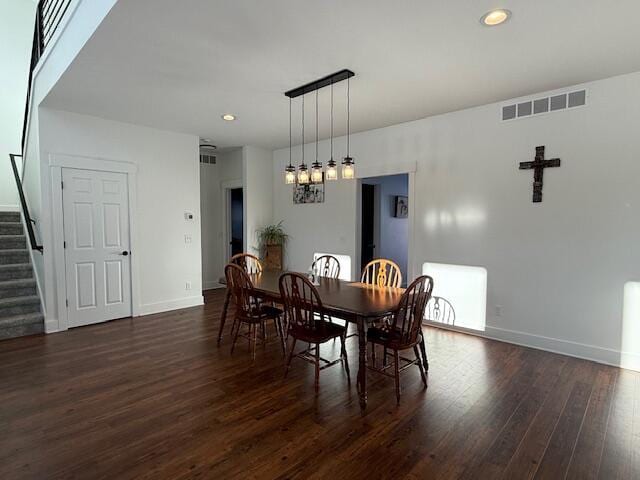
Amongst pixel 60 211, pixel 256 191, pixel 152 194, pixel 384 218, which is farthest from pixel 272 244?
pixel 60 211

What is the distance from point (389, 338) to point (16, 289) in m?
4.87

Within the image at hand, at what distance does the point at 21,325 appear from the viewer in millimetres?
4164

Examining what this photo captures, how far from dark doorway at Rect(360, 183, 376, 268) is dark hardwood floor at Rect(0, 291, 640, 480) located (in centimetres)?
321

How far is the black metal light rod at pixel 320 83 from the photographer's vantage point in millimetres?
3203

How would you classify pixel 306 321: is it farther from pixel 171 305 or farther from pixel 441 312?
pixel 171 305

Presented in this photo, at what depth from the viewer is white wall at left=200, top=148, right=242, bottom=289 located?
7.09 metres

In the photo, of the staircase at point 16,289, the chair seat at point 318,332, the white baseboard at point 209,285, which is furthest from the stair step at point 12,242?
the chair seat at point 318,332

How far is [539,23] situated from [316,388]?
3205 mm

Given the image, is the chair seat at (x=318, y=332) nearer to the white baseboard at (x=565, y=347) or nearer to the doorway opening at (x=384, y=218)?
→ the white baseboard at (x=565, y=347)

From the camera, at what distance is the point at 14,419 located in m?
2.45

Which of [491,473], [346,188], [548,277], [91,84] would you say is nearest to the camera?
[491,473]

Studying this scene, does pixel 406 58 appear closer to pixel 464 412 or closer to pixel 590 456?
pixel 464 412

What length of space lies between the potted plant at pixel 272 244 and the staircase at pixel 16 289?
3.39 m

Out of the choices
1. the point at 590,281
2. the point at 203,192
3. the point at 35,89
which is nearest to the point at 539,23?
the point at 590,281
